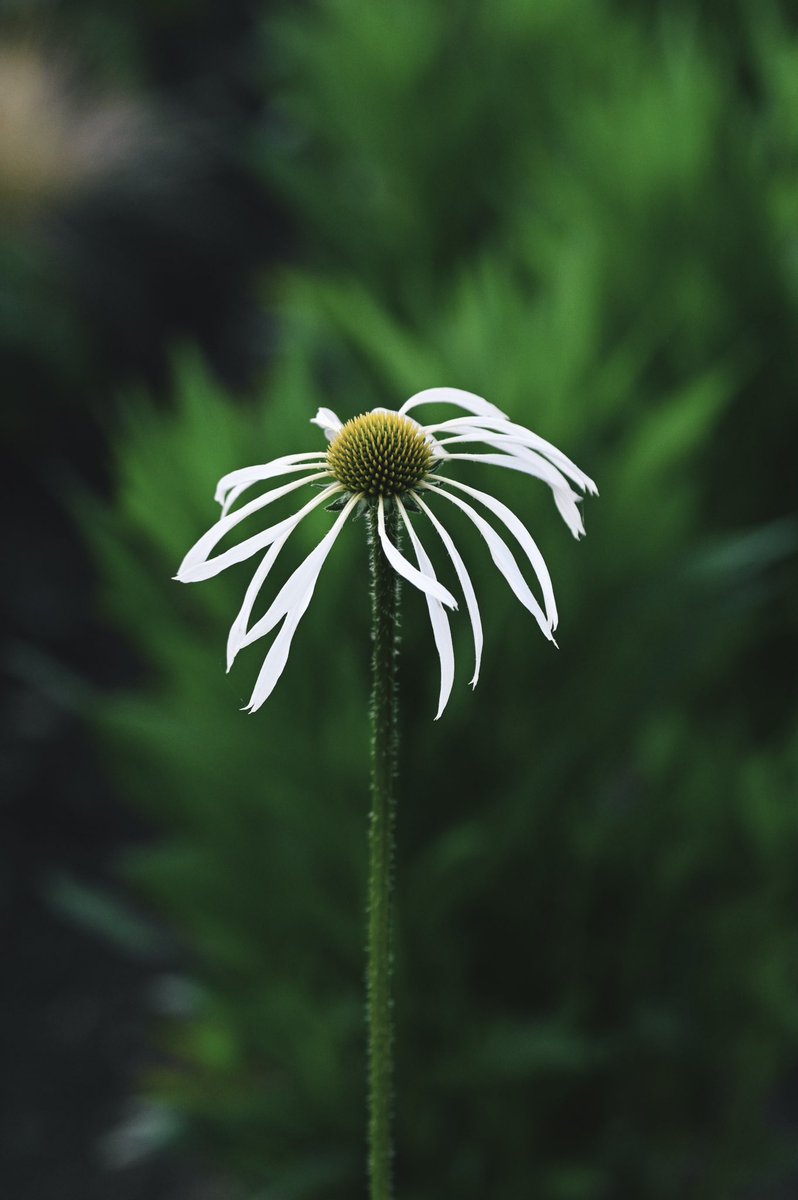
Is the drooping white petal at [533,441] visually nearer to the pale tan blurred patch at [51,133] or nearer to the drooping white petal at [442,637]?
the drooping white petal at [442,637]

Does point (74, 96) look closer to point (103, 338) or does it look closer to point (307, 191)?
point (103, 338)

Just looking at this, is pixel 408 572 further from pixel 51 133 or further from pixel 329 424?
pixel 51 133

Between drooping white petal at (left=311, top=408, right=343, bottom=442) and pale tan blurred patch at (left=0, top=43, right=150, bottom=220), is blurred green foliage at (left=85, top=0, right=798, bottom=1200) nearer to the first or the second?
drooping white petal at (left=311, top=408, right=343, bottom=442)

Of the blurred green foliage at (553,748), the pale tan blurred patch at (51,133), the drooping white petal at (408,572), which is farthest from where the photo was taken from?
the pale tan blurred patch at (51,133)

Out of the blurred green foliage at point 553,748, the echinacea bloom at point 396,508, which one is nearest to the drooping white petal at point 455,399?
the echinacea bloom at point 396,508

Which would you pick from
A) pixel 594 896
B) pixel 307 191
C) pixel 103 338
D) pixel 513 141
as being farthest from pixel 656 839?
pixel 103 338

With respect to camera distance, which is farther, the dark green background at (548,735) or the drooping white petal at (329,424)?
the dark green background at (548,735)

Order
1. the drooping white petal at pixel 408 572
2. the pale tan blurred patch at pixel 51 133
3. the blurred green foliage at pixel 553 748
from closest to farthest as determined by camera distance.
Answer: the drooping white petal at pixel 408 572 < the blurred green foliage at pixel 553 748 < the pale tan blurred patch at pixel 51 133
